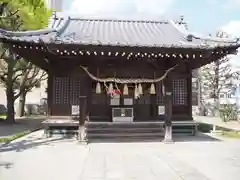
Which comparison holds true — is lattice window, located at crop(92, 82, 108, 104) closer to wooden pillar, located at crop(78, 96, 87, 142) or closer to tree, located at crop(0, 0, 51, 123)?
wooden pillar, located at crop(78, 96, 87, 142)

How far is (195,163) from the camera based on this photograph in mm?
8469

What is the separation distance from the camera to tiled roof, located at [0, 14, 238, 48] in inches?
470

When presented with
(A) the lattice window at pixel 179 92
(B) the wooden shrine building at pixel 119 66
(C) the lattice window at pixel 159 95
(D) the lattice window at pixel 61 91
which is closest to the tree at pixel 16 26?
(B) the wooden shrine building at pixel 119 66

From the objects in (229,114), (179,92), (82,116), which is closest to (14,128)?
(82,116)

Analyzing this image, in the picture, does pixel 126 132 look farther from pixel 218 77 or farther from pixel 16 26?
pixel 218 77

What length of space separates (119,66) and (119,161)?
5.47m

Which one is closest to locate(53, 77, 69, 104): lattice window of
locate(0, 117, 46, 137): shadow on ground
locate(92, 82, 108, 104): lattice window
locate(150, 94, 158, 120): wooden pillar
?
locate(92, 82, 108, 104): lattice window

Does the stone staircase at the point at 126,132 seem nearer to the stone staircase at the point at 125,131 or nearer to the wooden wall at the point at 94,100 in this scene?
the stone staircase at the point at 125,131

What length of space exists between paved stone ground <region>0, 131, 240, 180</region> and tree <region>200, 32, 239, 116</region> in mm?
24206

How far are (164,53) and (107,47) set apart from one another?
2.19 metres

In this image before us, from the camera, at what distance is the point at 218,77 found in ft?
115

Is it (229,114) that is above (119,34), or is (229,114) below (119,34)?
below

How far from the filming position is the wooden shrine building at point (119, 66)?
11.6 meters

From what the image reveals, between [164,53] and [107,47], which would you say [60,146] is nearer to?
[107,47]
